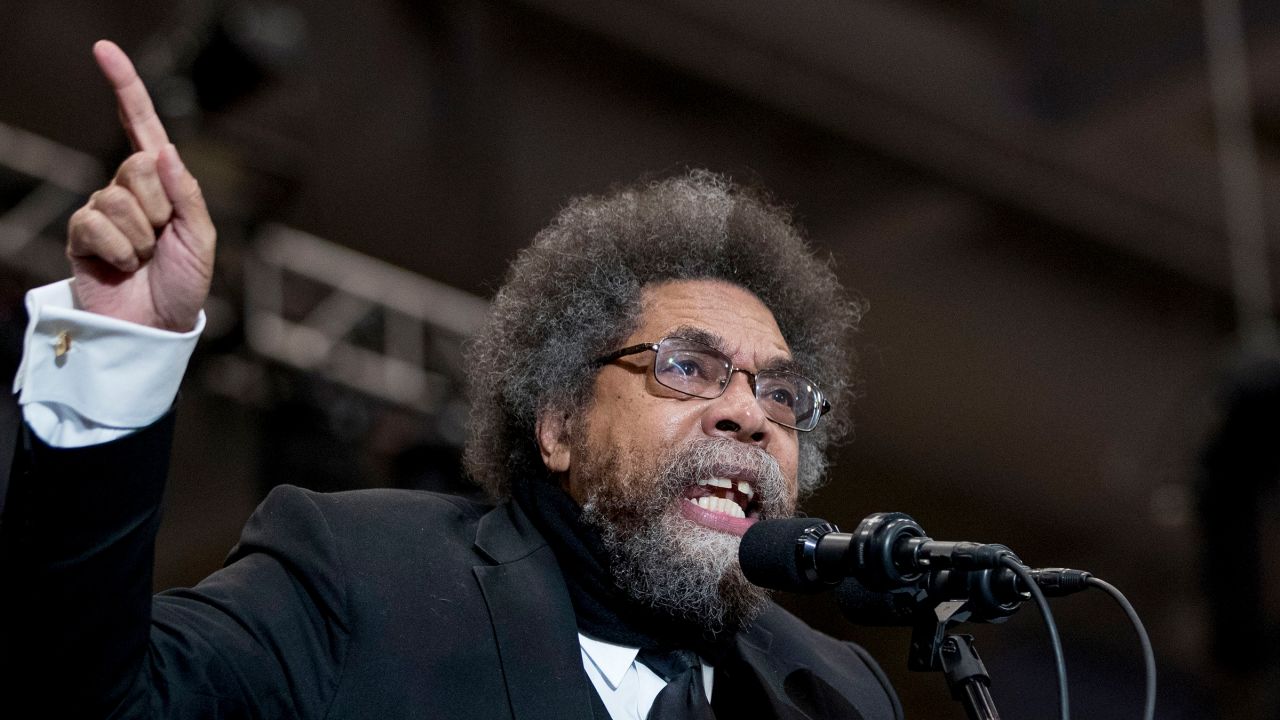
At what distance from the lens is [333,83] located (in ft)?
20.5

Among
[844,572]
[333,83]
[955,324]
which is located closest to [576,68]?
[333,83]

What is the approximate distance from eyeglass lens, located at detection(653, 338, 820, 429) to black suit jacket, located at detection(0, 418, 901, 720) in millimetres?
421

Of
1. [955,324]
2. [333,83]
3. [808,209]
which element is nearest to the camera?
[333,83]

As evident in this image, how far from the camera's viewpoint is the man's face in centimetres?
240

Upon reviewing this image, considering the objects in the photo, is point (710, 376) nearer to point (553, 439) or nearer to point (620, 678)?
point (553, 439)

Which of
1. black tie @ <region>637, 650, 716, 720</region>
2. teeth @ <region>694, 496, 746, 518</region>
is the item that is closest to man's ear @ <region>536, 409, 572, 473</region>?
teeth @ <region>694, 496, 746, 518</region>

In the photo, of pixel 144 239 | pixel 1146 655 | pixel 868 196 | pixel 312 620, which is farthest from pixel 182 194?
pixel 868 196

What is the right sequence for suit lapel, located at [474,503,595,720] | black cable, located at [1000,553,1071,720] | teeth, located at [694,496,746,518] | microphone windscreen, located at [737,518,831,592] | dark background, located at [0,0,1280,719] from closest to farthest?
black cable, located at [1000,553,1071,720]
microphone windscreen, located at [737,518,831,592]
suit lapel, located at [474,503,595,720]
teeth, located at [694,496,746,518]
dark background, located at [0,0,1280,719]

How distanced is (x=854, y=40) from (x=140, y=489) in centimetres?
535

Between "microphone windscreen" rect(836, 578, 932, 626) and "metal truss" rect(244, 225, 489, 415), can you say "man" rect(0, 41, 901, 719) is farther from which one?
"metal truss" rect(244, 225, 489, 415)

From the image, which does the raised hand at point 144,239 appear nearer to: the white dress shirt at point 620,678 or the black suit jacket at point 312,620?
the black suit jacket at point 312,620

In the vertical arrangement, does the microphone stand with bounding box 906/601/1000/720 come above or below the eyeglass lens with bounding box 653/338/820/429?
below

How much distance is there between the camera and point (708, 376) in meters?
2.62

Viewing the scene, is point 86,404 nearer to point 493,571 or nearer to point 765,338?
point 493,571
